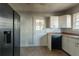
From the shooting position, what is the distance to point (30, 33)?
170 inches

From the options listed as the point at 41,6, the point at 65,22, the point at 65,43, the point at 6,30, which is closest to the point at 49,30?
the point at 65,43

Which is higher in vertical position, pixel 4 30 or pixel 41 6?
pixel 41 6

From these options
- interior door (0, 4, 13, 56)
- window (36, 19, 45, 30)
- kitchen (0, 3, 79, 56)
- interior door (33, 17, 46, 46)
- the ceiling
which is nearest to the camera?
interior door (0, 4, 13, 56)

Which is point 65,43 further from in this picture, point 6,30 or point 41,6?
point 6,30

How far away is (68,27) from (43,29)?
112cm

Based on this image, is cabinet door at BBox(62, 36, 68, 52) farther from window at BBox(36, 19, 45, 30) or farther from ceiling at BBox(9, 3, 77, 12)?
ceiling at BBox(9, 3, 77, 12)

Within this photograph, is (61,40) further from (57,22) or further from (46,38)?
(57,22)

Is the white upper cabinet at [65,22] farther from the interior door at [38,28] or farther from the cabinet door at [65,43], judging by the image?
the interior door at [38,28]

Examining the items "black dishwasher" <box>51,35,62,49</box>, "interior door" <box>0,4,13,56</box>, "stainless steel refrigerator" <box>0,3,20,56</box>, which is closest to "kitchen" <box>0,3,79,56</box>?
"black dishwasher" <box>51,35,62,49</box>

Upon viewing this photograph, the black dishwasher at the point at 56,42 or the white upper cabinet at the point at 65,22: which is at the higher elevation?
the white upper cabinet at the point at 65,22

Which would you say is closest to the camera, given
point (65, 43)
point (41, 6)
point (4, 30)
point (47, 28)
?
point (4, 30)

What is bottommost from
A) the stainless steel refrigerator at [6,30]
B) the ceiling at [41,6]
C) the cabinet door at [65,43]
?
the cabinet door at [65,43]

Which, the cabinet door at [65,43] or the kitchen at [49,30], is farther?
the cabinet door at [65,43]

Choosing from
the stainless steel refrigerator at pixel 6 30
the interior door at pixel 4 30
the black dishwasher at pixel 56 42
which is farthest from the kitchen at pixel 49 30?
the interior door at pixel 4 30
